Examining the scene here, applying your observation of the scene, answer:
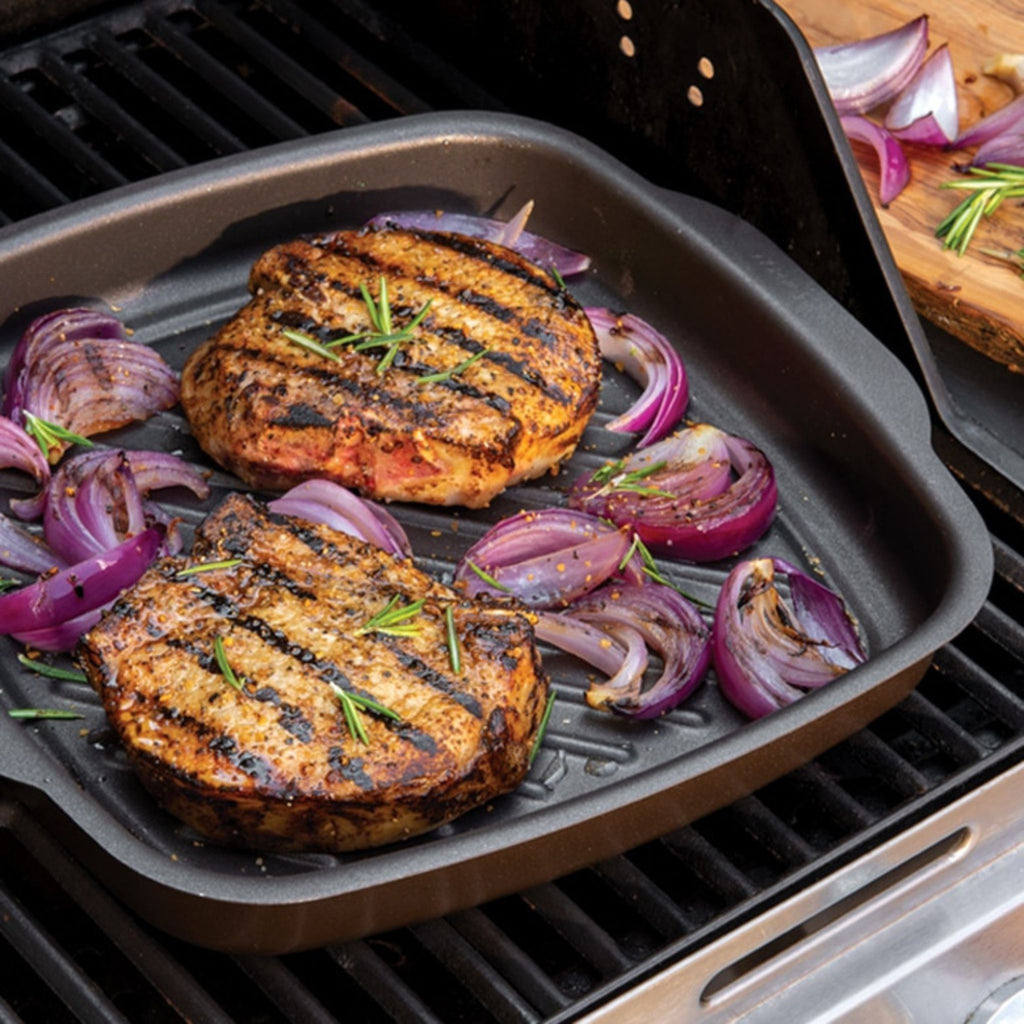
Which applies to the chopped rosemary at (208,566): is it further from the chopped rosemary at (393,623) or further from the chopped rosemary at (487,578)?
the chopped rosemary at (487,578)

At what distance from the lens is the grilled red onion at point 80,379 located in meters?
2.59

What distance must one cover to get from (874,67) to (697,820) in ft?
6.12

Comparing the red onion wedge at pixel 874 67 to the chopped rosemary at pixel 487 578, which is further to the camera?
the red onion wedge at pixel 874 67

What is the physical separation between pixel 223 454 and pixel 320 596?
1.35 ft

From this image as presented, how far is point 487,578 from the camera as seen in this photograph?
238 cm

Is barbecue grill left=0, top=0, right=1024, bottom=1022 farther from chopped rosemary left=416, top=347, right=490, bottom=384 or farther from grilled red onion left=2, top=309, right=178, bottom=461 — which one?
chopped rosemary left=416, top=347, right=490, bottom=384

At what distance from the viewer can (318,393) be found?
2.55 meters

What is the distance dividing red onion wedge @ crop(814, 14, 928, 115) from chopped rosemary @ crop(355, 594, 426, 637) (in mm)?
1766

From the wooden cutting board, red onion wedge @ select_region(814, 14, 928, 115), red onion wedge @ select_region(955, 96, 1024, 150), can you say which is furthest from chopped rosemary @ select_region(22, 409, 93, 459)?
red onion wedge @ select_region(955, 96, 1024, 150)

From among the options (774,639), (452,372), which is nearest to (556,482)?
(452,372)

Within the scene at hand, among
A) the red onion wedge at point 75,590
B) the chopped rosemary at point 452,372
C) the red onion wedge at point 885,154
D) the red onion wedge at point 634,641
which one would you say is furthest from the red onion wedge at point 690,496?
the red onion wedge at point 885,154

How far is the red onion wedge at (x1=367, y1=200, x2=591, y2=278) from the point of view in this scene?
2879 millimetres

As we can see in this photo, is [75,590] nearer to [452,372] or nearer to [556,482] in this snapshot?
[452,372]

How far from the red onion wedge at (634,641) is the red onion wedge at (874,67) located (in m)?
1.49
